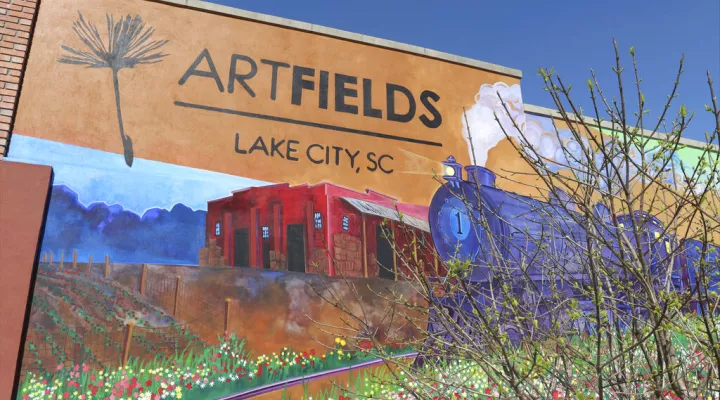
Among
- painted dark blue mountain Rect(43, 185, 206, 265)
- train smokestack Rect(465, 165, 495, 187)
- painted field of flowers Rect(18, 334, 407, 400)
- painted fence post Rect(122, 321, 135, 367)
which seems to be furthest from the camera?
train smokestack Rect(465, 165, 495, 187)

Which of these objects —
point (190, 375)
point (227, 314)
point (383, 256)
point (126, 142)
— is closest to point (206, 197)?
point (126, 142)

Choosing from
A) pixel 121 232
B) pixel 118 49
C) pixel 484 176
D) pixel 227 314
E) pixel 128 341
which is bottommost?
pixel 128 341

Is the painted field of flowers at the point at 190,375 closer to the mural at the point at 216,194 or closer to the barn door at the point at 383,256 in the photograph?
the mural at the point at 216,194

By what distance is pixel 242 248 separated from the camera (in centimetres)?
549

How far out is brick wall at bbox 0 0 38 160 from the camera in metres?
5.10

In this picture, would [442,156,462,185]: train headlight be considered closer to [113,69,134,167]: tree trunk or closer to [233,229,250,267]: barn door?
[233,229,250,267]: barn door

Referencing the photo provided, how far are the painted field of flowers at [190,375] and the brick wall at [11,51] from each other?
223cm

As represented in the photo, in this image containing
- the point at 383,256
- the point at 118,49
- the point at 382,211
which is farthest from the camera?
the point at 382,211

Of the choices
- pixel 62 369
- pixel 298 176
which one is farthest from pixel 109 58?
pixel 62 369

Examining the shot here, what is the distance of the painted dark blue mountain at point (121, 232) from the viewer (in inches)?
196

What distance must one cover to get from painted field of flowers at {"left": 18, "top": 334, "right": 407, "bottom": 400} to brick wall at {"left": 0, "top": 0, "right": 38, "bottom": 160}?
7.31ft

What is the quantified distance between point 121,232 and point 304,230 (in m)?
1.86

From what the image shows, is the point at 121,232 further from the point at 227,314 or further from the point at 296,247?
the point at 296,247

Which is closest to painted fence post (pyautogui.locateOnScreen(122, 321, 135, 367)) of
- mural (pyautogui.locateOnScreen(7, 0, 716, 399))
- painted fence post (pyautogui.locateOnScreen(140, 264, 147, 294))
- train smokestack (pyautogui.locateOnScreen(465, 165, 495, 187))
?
mural (pyautogui.locateOnScreen(7, 0, 716, 399))
